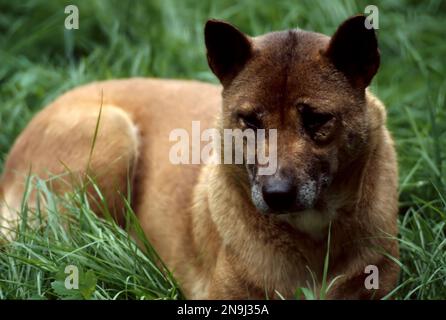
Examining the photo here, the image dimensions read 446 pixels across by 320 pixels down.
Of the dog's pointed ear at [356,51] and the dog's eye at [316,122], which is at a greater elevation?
Answer: the dog's pointed ear at [356,51]

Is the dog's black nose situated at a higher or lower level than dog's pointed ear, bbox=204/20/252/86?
lower

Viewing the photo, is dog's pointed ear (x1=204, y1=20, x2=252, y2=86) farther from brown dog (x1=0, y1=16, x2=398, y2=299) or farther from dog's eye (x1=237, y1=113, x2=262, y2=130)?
Answer: dog's eye (x1=237, y1=113, x2=262, y2=130)

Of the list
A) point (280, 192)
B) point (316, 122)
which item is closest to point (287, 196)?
point (280, 192)

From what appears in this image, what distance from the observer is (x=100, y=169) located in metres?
4.97

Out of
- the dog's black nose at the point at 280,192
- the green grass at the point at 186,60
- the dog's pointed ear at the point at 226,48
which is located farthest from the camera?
the green grass at the point at 186,60

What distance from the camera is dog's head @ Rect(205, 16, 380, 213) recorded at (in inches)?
149

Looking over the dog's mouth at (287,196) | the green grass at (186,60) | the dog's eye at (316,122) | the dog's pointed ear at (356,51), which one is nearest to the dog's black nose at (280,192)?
the dog's mouth at (287,196)

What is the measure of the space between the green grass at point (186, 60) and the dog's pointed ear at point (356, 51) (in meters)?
1.02

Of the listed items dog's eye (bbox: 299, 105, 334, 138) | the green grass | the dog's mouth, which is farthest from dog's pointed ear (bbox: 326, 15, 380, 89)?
the green grass

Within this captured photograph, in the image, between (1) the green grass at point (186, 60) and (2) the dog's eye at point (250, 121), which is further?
(1) the green grass at point (186, 60)

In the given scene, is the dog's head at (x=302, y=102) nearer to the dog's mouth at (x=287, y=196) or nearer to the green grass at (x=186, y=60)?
the dog's mouth at (x=287, y=196)

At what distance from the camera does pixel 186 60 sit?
22.5 ft

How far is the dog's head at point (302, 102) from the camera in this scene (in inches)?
149

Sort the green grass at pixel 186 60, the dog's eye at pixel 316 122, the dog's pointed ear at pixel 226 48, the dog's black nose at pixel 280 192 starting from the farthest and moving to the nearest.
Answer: the green grass at pixel 186 60 → the dog's pointed ear at pixel 226 48 → the dog's eye at pixel 316 122 → the dog's black nose at pixel 280 192
